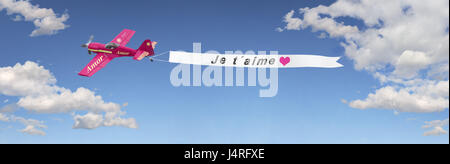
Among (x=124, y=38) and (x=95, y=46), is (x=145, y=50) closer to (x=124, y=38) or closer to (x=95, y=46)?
(x=124, y=38)

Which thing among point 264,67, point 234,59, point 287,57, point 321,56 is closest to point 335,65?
point 321,56

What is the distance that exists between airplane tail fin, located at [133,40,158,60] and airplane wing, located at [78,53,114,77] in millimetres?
2849

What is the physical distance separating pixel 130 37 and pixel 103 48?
9.28 ft

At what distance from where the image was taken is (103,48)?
1118 inches

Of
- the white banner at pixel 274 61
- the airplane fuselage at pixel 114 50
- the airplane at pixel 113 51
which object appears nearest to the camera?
the white banner at pixel 274 61

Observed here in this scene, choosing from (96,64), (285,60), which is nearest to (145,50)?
(96,64)

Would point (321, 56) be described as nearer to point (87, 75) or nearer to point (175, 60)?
point (175, 60)

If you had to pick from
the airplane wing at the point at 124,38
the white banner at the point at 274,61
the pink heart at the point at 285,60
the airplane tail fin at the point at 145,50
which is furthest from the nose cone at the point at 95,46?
the pink heart at the point at 285,60

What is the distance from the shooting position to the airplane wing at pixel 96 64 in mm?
24441

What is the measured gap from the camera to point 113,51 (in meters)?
28.3

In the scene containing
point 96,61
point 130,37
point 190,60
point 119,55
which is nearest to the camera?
point 190,60

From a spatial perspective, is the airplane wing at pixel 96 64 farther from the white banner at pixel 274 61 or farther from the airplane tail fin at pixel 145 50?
the white banner at pixel 274 61

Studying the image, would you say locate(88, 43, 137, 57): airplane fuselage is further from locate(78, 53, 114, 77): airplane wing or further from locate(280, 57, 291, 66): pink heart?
locate(280, 57, 291, 66): pink heart

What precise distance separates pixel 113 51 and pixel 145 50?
12.4 ft
